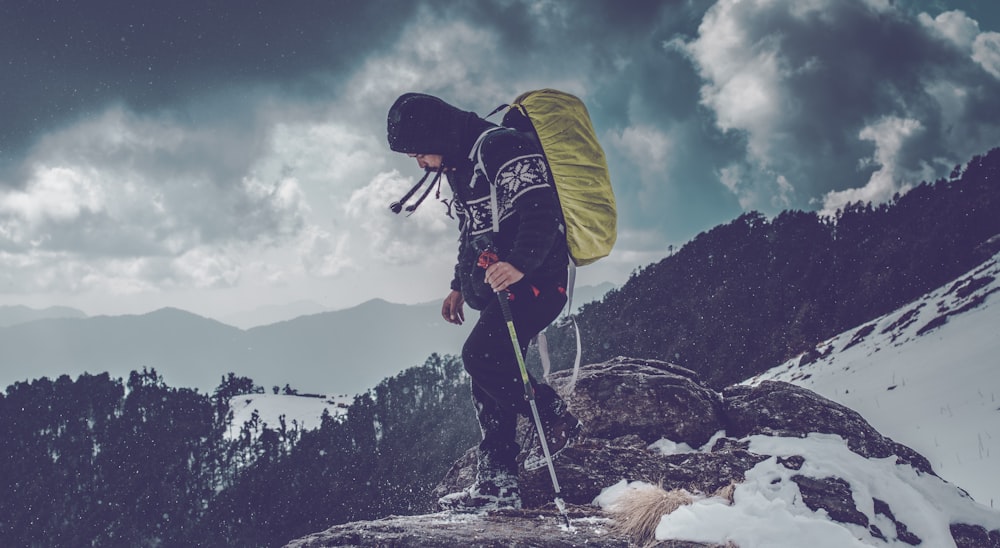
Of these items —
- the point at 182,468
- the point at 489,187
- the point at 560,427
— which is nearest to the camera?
the point at 489,187

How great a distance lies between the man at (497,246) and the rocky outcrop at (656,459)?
42 centimetres

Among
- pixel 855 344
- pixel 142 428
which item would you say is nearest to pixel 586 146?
pixel 855 344

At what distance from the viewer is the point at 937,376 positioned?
75.9 feet

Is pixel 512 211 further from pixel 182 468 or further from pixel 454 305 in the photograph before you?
pixel 182 468

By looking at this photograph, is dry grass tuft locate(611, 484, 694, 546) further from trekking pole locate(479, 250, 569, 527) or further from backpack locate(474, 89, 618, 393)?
backpack locate(474, 89, 618, 393)

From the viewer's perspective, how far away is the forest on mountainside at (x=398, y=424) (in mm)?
50906

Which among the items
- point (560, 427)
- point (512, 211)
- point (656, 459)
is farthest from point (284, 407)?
point (512, 211)

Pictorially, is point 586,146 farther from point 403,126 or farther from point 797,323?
point 797,323

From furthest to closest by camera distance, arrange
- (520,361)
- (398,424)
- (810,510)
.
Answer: (398,424) < (810,510) < (520,361)

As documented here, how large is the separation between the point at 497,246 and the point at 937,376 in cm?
2855

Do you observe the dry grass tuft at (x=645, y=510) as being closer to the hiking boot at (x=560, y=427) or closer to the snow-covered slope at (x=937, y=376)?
the hiking boot at (x=560, y=427)

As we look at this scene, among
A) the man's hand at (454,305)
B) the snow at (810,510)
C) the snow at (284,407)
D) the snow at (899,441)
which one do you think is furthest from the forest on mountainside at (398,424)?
the man's hand at (454,305)

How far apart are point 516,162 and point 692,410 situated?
505 centimetres

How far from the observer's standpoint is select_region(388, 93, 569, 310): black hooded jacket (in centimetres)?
327
